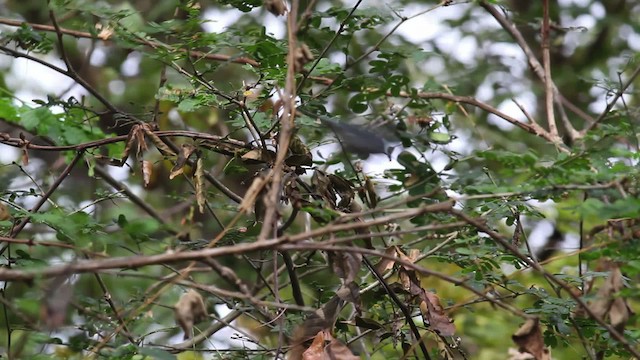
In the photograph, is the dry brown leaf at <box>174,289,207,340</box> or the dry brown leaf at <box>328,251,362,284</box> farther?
the dry brown leaf at <box>328,251,362,284</box>

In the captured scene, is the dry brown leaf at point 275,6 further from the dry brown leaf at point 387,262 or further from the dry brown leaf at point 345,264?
the dry brown leaf at point 387,262

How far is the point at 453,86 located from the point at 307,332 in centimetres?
132

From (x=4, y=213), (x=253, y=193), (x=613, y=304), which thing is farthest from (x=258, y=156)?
(x=613, y=304)

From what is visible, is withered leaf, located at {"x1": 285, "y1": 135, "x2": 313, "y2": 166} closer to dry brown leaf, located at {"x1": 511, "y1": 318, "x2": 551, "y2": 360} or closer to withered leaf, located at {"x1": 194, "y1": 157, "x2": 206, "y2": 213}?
withered leaf, located at {"x1": 194, "y1": 157, "x2": 206, "y2": 213}

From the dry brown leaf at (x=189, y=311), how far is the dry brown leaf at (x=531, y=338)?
551mm

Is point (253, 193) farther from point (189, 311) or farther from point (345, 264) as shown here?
point (345, 264)

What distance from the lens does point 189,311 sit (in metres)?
1.33

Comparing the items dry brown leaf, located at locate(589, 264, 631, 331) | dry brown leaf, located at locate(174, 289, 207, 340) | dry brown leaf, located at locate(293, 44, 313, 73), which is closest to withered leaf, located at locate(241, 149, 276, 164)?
dry brown leaf, located at locate(293, 44, 313, 73)

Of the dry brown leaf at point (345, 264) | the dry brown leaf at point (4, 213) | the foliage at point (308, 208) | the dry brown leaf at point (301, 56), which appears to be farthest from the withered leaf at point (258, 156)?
the dry brown leaf at point (4, 213)

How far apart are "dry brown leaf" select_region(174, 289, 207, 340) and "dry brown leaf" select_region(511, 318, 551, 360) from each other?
0.55m

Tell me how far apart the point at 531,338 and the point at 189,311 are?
0.60 metres

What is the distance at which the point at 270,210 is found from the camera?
1.32m

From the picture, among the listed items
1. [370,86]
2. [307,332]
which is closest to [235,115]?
[370,86]

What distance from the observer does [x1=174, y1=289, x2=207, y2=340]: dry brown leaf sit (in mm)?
1315
